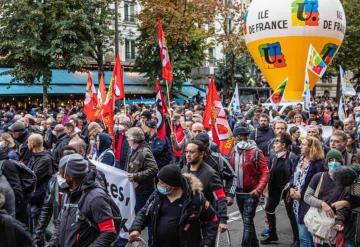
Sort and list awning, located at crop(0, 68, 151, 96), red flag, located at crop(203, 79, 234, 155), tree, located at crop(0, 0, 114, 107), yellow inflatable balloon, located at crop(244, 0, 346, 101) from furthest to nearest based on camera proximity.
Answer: awning, located at crop(0, 68, 151, 96), tree, located at crop(0, 0, 114, 107), yellow inflatable balloon, located at crop(244, 0, 346, 101), red flag, located at crop(203, 79, 234, 155)

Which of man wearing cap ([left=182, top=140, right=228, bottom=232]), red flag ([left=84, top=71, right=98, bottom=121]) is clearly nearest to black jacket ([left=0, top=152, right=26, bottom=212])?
man wearing cap ([left=182, top=140, right=228, bottom=232])

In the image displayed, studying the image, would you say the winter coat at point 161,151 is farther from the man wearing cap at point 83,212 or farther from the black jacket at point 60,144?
the man wearing cap at point 83,212

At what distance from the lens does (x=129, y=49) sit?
4219 centimetres

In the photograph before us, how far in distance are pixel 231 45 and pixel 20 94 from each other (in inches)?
495

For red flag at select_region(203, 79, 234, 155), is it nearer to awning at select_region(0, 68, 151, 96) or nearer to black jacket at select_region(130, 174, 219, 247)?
black jacket at select_region(130, 174, 219, 247)

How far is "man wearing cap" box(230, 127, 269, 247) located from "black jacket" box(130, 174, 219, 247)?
2.58 meters

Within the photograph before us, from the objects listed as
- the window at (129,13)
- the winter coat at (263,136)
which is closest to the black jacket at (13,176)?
the winter coat at (263,136)

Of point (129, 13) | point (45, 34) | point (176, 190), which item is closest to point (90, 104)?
point (176, 190)

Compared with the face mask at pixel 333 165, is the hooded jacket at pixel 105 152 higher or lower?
lower

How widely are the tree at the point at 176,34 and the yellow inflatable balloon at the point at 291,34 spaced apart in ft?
23.2

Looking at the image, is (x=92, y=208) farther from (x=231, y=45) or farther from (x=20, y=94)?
(x=231, y=45)

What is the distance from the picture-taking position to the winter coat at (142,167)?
24.8ft

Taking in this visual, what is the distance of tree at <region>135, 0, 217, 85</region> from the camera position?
31.9 metres

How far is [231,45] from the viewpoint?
112 feet
